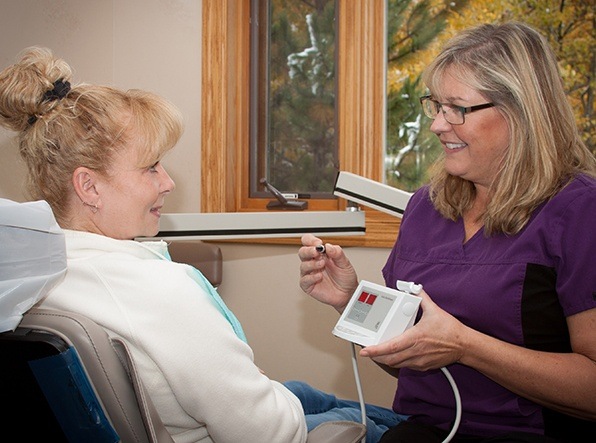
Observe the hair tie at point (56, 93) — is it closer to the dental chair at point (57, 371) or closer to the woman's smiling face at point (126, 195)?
the woman's smiling face at point (126, 195)

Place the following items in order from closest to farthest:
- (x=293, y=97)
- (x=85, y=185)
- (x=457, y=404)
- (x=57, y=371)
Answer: (x=57, y=371) → (x=85, y=185) → (x=457, y=404) → (x=293, y=97)

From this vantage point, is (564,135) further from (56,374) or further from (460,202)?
(56,374)

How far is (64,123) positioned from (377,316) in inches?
25.8

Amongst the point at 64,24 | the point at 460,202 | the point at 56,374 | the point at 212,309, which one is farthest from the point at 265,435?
the point at 64,24

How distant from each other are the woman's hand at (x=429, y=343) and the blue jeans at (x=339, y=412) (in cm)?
25

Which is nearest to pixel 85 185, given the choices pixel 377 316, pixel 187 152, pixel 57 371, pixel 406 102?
pixel 57 371

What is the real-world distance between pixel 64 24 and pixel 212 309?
2.58 metres

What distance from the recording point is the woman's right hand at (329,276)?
1.62 meters

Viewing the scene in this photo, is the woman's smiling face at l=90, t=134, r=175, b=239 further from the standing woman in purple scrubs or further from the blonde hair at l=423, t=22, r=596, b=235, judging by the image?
the blonde hair at l=423, t=22, r=596, b=235

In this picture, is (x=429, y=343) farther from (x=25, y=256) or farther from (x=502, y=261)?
(x=25, y=256)

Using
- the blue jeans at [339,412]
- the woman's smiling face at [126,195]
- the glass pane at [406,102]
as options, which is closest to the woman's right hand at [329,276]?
the blue jeans at [339,412]

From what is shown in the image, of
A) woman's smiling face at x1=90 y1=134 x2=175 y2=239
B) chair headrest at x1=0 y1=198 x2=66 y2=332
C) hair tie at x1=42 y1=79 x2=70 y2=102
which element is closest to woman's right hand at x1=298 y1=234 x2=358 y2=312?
woman's smiling face at x1=90 y1=134 x2=175 y2=239

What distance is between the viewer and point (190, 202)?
122 inches

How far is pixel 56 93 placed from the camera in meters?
1.23
